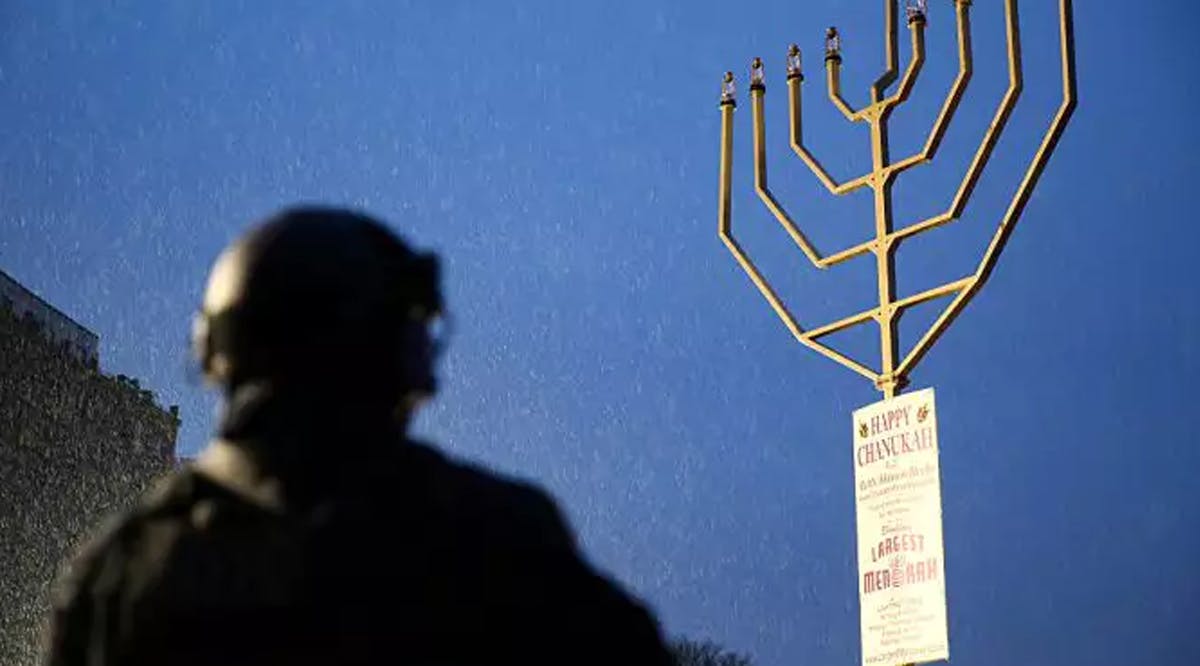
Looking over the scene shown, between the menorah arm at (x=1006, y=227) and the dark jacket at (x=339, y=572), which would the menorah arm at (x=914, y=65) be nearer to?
the menorah arm at (x=1006, y=227)

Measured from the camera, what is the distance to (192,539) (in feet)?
4.42

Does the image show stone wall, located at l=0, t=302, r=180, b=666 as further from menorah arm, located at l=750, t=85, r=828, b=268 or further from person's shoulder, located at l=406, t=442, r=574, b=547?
person's shoulder, located at l=406, t=442, r=574, b=547

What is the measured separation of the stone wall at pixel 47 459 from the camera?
28.2 metres

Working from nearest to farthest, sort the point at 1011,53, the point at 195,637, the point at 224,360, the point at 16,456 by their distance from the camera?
the point at 195,637
the point at 224,360
the point at 1011,53
the point at 16,456

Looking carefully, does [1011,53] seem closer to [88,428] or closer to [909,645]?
[909,645]

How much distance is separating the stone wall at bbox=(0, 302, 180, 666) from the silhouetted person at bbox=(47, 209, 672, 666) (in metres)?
27.8

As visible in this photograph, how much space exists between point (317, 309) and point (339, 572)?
0.20 meters

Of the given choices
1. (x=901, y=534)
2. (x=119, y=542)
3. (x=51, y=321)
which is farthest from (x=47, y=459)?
(x=119, y=542)

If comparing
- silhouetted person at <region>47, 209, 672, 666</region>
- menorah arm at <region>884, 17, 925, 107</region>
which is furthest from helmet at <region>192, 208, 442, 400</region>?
menorah arm at <region>884, 17, 925, 107</region>

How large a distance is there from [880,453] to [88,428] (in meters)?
24.3

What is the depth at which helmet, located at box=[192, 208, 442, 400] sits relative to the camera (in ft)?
4.60

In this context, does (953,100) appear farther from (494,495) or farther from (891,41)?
(494,495)

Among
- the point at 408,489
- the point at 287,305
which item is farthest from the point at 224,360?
the point at 408,489

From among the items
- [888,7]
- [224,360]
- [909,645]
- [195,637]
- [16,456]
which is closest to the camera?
[195,637]
